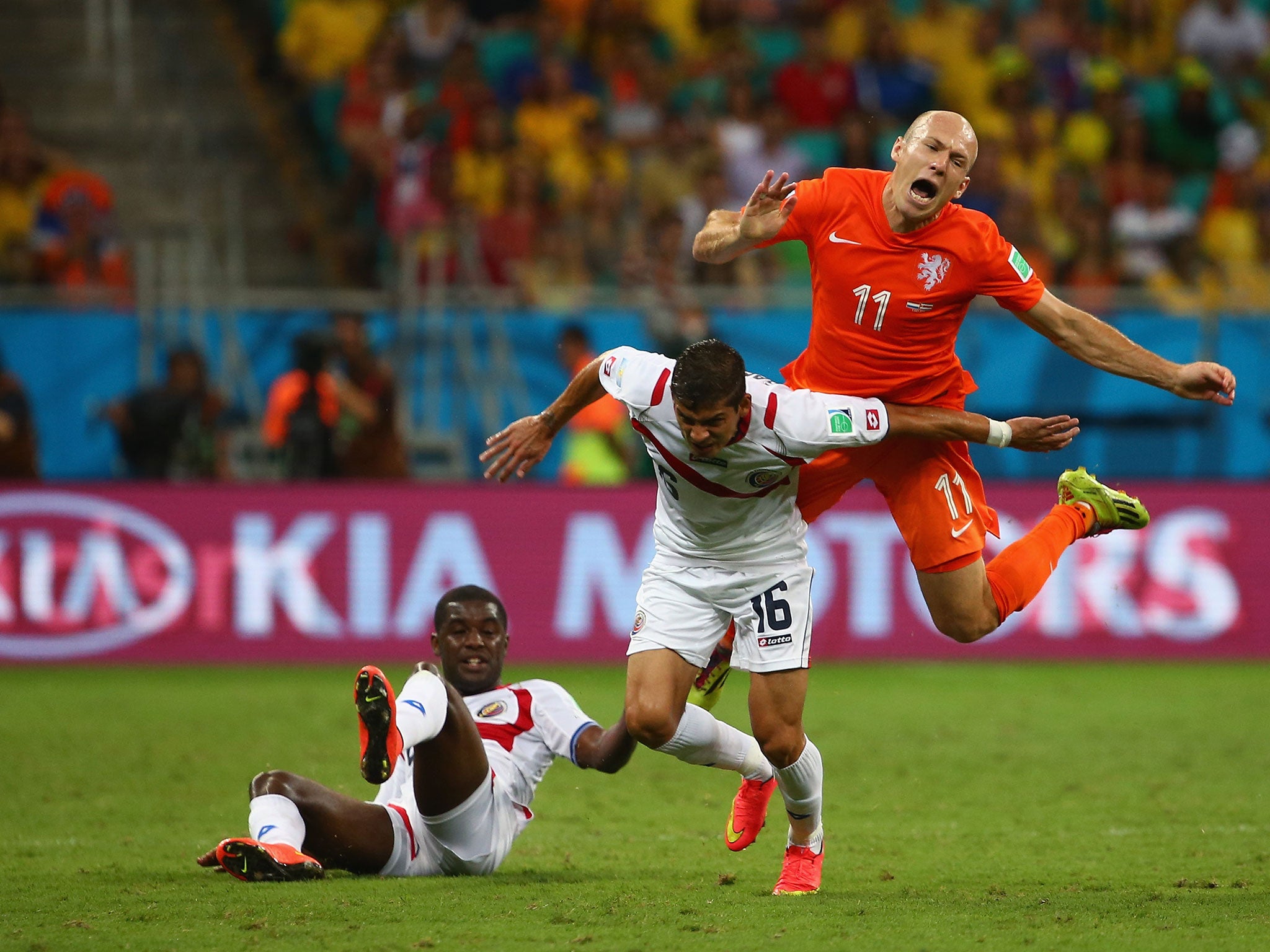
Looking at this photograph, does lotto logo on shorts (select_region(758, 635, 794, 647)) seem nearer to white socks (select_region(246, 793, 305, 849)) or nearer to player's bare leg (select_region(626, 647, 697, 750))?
player's bare leg (select_region(626, 647, 697, 750))

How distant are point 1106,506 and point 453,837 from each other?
317cm

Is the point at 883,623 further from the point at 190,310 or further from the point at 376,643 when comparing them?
the point at 190,310

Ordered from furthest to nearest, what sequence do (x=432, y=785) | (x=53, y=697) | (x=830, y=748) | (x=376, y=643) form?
(x=376, y=643)
(x=53, y=697)
(x=830, y=748)
(x=432, y=785)

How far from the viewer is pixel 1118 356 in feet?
20.8

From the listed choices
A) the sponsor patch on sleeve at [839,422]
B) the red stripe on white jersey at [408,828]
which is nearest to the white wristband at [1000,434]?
the sponsor patch on sleeve at [839,422]

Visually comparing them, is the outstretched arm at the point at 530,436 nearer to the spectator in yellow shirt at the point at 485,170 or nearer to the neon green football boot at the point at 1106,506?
the neon green football boot at the point at 1106,506

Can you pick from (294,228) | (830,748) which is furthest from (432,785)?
(294,228)

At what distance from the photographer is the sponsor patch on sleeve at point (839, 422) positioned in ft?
19.4

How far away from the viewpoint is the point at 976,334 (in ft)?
44.0

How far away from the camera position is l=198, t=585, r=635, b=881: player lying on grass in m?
5.64

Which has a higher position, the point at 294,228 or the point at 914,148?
the point at 294,228

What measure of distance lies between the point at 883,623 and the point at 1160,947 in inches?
303

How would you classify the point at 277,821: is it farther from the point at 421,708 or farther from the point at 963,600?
the point at 963,600

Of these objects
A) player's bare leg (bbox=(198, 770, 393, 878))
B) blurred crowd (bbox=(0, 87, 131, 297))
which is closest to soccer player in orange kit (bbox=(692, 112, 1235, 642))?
player's bare leg (bbox=(198, 770, 393, 878))
